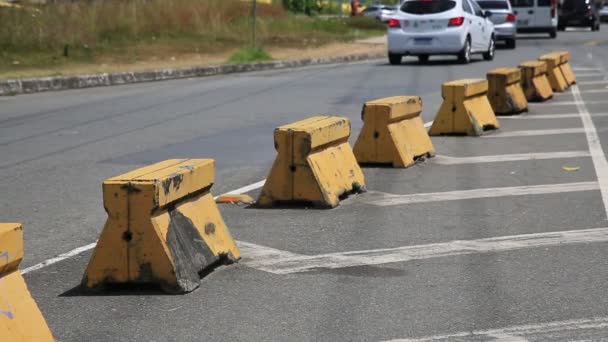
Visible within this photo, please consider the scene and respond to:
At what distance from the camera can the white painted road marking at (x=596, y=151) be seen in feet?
34.5

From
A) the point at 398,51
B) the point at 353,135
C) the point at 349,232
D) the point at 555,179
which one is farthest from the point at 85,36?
the point at 349,232

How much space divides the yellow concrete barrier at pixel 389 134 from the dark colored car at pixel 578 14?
45518 millimetres

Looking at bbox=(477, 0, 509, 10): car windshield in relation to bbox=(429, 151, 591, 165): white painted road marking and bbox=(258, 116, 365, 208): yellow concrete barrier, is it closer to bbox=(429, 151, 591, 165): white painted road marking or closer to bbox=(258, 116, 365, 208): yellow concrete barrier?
bbox=(429, 151, 591, 165): white painted road marking

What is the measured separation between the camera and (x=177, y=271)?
6.74 m

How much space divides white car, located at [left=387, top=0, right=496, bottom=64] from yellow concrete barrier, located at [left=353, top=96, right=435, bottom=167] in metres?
16.3

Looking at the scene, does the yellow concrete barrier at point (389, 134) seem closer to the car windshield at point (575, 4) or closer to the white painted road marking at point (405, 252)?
the white painted road marking at point (405, 252)

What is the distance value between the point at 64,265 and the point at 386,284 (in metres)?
1.95

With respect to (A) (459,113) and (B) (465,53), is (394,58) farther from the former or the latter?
(A) (459,113)

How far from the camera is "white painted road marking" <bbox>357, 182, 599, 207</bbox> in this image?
991 cm

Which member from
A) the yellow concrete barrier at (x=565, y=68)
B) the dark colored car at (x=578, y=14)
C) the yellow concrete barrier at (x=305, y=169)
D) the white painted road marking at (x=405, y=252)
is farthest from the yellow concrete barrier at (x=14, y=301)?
the dark colored car at (x=578, y=14)

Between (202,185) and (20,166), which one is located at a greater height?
(202,185)

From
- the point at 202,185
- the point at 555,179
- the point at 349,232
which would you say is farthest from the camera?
the point at 555,179

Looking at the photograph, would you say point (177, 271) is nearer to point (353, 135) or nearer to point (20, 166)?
point (20, 166)

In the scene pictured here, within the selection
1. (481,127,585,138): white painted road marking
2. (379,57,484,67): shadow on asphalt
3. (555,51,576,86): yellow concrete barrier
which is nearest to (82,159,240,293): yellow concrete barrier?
(481,127,585,138): white painted road marking
